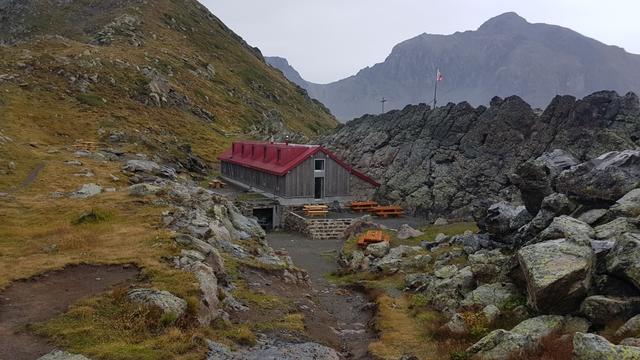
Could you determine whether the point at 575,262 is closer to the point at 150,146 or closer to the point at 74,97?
the point at 150,146

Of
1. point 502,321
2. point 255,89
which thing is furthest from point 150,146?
point 255,89

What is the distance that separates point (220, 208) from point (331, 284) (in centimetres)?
1274

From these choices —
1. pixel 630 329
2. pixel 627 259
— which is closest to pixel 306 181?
pixel 627 259

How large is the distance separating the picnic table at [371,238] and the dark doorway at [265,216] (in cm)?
1990

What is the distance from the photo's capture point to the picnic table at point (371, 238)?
47888 mm

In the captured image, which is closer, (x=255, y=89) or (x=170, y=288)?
(x=170, y=288)

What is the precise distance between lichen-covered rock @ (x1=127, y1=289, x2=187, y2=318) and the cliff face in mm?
29159

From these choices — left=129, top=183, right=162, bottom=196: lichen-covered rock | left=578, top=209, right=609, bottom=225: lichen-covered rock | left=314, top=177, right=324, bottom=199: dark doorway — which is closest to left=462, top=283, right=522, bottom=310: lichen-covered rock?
left=578, top=209, right=609, bottom=225: lichen-covered rock

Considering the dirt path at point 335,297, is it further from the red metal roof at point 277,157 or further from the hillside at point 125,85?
the hillside at point 125,85

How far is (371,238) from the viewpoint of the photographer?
48375 millimetres

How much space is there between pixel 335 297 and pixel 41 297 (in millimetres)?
18151

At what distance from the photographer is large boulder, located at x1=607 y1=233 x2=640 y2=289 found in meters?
18.1

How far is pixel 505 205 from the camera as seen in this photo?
3616 centimetres

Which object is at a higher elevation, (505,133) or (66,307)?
(505,133)
